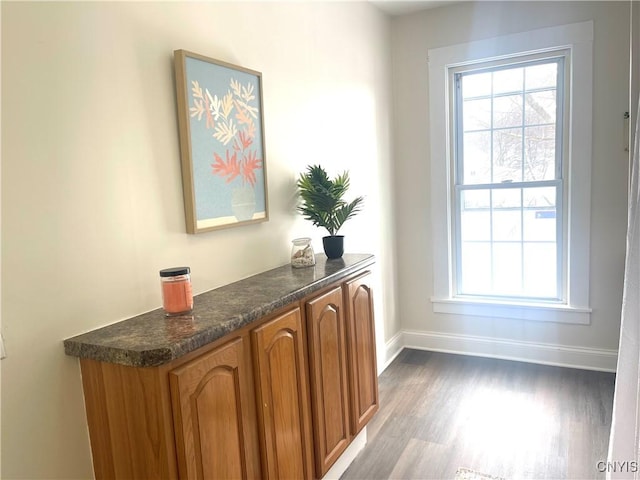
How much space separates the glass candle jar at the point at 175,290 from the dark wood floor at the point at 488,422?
131 cm

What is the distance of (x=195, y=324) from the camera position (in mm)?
1352

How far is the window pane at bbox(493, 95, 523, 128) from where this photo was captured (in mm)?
3307

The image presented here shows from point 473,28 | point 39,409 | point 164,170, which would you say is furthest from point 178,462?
point 473,28

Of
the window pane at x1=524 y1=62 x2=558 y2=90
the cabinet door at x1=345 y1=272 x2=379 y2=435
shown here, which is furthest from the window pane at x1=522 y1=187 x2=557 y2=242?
the cabinet door at x1=345 y1=272 x2=379 y2=435

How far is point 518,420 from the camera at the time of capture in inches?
103

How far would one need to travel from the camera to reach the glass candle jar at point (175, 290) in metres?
1.42

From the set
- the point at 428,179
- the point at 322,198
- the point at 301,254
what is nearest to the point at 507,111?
the point at 428,179

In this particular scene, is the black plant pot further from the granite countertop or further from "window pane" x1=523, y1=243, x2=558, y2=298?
"window pane" x1=523, y1=243, x2=558, y2=298

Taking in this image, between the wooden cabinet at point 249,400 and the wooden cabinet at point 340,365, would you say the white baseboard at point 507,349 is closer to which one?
the wooden cabinet at point 340,365

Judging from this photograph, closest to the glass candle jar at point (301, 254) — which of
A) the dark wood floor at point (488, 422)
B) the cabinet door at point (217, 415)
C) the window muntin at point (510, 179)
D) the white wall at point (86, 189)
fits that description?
the white wall at point (86, 189)

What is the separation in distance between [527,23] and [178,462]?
3328 mm

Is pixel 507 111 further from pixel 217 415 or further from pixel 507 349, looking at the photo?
pixel 217 415

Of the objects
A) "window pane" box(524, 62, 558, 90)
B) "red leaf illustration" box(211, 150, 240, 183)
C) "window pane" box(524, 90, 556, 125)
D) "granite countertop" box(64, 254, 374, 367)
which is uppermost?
"window pane" box(524, 62, 558, 90)

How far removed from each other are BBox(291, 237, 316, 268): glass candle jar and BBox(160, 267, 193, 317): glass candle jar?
0.77 metres
